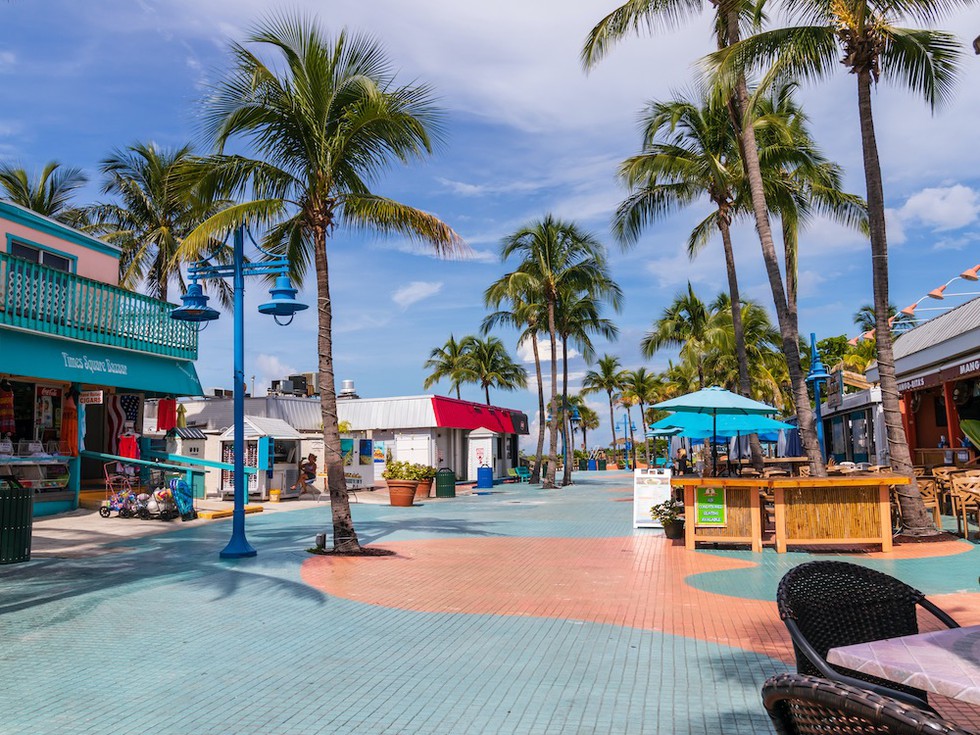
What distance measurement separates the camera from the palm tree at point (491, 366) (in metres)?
54.8

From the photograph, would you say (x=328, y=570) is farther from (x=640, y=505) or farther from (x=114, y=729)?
(x=640, y=505)

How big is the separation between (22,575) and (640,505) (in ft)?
33.7

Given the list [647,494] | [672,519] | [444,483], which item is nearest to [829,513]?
[672,519]

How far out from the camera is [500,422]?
3947 cm

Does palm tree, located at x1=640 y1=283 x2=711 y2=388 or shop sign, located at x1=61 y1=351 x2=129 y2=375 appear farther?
palm tree, located at x1=640 y1=283 x2=711 y2=388

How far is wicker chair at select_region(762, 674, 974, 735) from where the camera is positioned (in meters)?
1.94

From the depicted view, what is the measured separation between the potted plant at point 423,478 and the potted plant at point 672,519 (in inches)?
413

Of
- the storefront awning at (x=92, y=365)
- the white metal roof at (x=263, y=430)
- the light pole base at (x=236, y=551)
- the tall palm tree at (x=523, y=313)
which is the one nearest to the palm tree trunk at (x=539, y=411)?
the tall palm tree at (x=523, y=313)

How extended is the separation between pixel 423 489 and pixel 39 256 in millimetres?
12666

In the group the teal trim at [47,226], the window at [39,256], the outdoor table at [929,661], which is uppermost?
the teal trim at [47,226]

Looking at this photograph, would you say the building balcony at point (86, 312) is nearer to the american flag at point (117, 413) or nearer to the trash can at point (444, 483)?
the american flag at point (117, 413)

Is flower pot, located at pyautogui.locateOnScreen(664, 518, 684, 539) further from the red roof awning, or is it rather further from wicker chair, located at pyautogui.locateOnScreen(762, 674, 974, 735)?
the red roof awning

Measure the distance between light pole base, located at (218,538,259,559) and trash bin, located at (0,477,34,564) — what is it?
8.05 feet

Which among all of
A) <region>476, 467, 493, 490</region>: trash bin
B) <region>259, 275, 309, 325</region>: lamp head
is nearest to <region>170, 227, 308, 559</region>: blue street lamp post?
<region>259, 275, 309, 325</region>: lamp head
